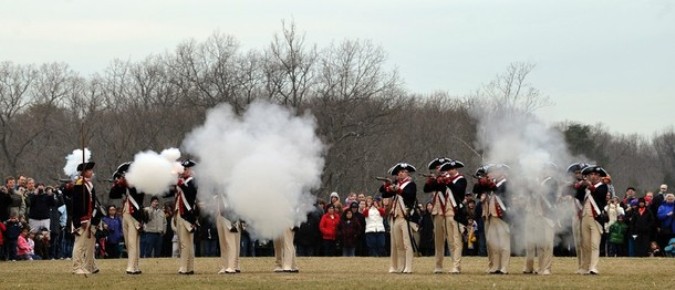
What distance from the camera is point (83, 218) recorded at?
28.8m

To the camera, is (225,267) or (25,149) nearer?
(225,267)

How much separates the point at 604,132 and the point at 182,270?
67.2 m

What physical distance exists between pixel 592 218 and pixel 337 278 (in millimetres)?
5627

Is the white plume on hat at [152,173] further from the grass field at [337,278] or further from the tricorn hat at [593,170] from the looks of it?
the tricorn hat at [593,170]

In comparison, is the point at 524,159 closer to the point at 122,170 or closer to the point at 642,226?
the point at 122,170

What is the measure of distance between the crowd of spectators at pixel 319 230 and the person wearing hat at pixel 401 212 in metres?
9.78

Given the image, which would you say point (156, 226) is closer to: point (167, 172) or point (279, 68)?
point (167, 172)

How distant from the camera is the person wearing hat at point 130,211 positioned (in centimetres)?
2873

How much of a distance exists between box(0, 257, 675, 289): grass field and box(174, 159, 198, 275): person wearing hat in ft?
1.38

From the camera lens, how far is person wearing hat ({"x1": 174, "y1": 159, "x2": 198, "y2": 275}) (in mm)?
28875

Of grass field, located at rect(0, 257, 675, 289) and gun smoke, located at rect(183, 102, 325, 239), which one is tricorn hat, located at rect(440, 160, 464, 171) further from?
gun smoke, located at rect(183, 102, 325, 239)

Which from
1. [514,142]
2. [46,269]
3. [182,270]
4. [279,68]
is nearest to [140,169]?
[182,270]

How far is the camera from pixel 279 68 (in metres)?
74.0

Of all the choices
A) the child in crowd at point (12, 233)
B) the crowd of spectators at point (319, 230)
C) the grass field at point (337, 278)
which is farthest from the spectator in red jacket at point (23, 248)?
the grass field at point (337, 278)
